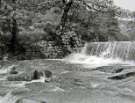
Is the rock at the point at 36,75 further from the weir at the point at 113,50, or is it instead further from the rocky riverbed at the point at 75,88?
the weir at the point at 113,50

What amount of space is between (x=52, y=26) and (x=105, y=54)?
3392 millimetres

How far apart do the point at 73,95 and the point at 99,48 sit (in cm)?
701

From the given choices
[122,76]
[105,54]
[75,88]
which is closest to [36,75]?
[75,88]

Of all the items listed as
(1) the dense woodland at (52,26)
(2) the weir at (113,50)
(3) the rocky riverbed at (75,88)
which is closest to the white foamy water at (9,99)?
(3) the rocky riverbed at (75,88)

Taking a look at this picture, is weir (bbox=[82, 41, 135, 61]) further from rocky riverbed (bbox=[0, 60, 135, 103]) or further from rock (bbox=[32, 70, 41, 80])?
rock (bbox=[32, 70, 41, 80])

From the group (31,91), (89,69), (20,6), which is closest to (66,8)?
(20,6)

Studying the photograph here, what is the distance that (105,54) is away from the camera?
39.7ft

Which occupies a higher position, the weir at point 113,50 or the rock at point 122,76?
the weir at point 113,50

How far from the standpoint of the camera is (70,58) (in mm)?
12438

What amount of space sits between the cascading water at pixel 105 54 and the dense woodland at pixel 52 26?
0.65 meters

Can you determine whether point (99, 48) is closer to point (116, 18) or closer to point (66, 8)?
point (66, 8)

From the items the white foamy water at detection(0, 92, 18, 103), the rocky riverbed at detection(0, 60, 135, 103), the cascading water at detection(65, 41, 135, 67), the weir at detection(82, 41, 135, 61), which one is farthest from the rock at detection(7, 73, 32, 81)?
the weir at detection(82, 41, 135, 61)

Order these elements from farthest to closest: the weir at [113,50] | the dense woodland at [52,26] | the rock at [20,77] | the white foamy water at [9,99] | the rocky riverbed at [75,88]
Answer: the dense woodland at [52,26] < the weir at [113,50] < the rock at [20,77] < the rocky riverbed at [75,88] < the white foamy water at [9,99]

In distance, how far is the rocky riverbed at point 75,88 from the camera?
557 centimetres
